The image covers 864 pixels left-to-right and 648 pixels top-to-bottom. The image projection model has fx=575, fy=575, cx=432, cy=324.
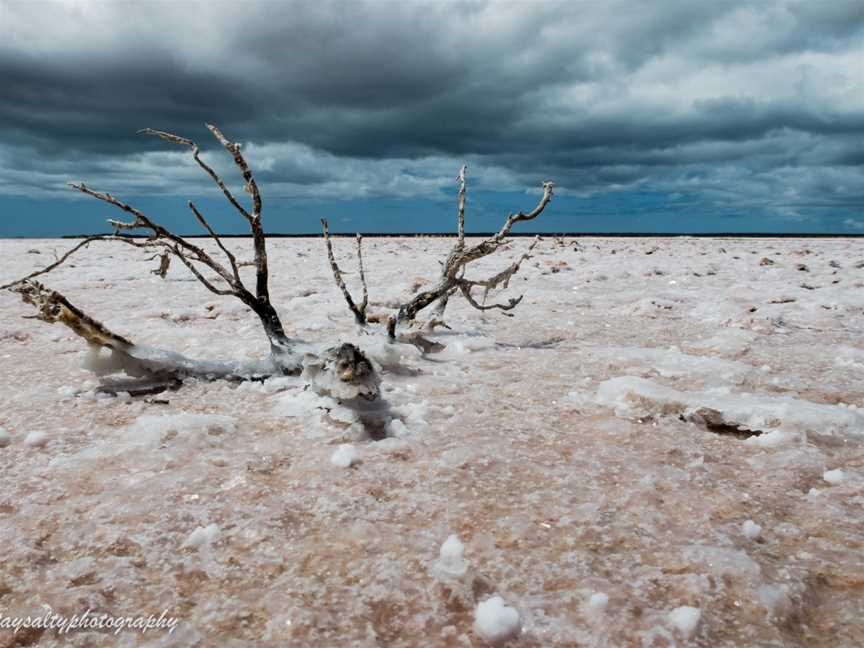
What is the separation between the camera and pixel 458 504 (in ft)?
7.29

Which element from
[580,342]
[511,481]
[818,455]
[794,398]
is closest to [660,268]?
[580,342]

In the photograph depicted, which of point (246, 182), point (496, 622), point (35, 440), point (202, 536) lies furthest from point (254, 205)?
point (496, 622)

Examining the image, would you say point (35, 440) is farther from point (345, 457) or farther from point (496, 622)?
point (496, 622)

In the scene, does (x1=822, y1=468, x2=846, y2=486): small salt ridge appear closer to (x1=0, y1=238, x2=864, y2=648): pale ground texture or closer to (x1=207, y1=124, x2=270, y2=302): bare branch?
(x1=0, y1=238, x2=864, y2=648): pale ground texture

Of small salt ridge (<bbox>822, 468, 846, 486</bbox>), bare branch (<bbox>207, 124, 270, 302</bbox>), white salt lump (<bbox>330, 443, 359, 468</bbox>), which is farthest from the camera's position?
bare branch (<bbox>207, 124, 270, 302</bbox>)

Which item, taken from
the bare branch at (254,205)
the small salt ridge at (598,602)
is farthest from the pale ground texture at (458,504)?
the bare branch at (254,205)

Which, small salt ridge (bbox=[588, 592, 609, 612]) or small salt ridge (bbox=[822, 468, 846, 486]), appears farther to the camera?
small salt ridge (bbox=[822, 468, 846, 486])

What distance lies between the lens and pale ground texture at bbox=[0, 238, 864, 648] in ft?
5.37

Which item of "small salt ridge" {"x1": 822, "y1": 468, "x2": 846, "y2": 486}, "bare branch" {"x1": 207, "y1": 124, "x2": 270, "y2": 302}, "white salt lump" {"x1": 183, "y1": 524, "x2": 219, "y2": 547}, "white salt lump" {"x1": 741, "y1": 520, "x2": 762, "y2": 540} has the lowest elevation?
"white salt lump" {"x1": 183, "y1": 524, "x2": 219, "y2": 547}

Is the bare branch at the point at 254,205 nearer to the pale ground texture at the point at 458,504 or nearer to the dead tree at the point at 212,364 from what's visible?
the dead tree at the point at 212,364

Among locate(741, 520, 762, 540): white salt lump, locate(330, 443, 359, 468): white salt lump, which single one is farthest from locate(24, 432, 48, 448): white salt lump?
locate(741, 520, 762, 540): white salt lump

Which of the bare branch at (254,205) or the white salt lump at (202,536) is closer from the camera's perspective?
the white salt lump at (202,536)

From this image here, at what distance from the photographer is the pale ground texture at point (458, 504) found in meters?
1.64

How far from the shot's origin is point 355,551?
192 centimetres
